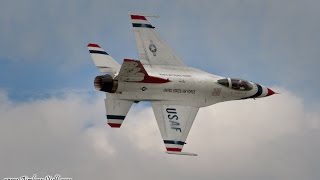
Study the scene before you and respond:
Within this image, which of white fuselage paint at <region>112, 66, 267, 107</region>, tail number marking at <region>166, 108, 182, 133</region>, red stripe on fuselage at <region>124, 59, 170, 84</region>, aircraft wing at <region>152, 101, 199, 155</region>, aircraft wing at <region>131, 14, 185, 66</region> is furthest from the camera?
aircraft wing at <region>131, 14, 185, 66</region>

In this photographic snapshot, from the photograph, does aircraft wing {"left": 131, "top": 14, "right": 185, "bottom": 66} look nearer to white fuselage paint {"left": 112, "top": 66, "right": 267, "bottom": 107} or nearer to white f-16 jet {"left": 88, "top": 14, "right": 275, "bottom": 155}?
white f-16 jet {"left": 88, "top": 14, "right": 275, "bottom": 155}

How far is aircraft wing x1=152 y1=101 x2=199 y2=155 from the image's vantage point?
64.8m

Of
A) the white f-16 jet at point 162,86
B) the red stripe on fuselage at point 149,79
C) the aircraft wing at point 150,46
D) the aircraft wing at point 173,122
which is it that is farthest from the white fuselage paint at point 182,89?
the aircraft wing at point 150,46

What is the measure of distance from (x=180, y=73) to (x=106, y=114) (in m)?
7.13

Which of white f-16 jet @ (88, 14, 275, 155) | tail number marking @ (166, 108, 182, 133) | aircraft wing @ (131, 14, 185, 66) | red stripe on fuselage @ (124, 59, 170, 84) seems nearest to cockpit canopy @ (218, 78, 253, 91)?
white f-16 jet @ (88, 14, 275, 155)

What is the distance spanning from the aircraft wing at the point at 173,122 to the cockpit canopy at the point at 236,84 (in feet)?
10.1

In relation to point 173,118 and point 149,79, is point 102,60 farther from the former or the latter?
point 173,118

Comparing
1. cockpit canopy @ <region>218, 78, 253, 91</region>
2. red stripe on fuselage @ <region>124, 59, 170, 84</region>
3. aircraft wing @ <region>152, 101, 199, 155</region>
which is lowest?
aircraft wing @ <region>152, 101, 199, 155</region>

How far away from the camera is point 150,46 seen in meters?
70.6

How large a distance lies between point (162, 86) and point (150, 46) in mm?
4980

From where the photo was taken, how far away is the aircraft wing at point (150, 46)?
69.9 metres

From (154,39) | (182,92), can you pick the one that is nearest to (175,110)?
(182,92)

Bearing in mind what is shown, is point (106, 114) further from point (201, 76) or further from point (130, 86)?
point (201, 76)

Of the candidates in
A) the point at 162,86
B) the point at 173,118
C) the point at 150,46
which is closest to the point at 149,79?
the point at 162,86
